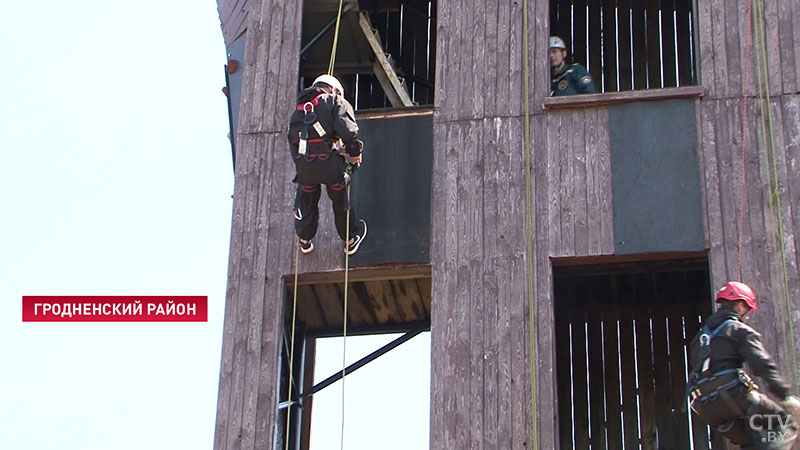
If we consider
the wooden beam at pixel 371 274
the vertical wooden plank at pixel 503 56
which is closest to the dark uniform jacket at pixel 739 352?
the wooden beam at pixel 371 274

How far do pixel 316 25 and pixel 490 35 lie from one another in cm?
235

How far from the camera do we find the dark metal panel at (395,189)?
1300 cm

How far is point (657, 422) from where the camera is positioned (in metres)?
15.5

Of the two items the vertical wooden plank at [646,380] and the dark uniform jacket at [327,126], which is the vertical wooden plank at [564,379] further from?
the dark uniform jacket at [327,126]

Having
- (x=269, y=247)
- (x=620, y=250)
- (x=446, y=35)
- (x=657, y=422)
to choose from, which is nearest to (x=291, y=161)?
(x=269, y=247)

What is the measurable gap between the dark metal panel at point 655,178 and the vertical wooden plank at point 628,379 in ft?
12.0

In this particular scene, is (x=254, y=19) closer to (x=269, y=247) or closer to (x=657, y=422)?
(x=269, y=247)

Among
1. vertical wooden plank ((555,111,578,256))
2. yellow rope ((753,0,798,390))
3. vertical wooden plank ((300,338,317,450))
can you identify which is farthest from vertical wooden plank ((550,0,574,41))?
vertical wooden plank ((300,338,317,450))

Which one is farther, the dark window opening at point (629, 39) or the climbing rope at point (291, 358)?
the dark window opening at point (629, 39)

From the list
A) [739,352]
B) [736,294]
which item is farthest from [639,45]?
[739,352]

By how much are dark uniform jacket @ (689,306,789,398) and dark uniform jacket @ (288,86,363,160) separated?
11.2 feet

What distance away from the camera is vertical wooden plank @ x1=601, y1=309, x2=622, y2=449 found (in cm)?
1565

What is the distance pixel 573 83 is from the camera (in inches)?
560

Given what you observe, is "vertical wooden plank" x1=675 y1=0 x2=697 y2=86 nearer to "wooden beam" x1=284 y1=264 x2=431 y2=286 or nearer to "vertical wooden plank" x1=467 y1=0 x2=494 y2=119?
"vertical wooden plank" x1=467 y1=0 x2=494 y2=119
